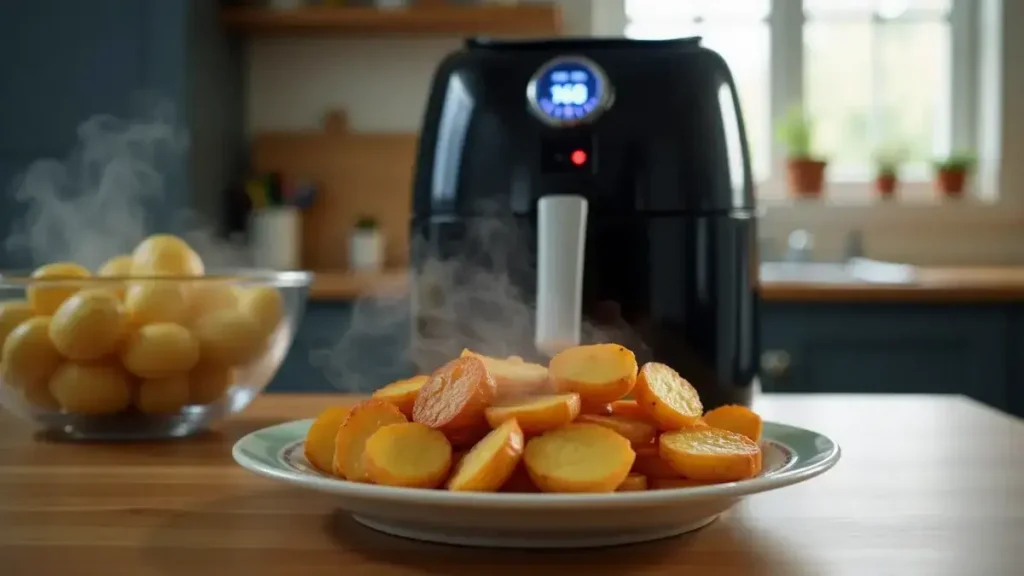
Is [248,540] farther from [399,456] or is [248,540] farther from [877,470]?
[877,470]

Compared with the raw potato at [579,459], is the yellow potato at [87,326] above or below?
above

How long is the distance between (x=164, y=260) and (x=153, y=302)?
0.21 feet

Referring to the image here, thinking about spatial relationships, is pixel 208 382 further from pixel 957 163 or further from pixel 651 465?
pixel 957 163

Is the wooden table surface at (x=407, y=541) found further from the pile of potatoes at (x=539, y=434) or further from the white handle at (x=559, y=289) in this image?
the white handle at (x=559, y=289)

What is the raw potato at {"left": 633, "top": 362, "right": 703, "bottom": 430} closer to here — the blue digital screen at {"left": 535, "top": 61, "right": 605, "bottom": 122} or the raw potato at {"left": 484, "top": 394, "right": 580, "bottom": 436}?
the raw potato at {"left": 484, "top": 394, "right": 580, "bottom": 436}

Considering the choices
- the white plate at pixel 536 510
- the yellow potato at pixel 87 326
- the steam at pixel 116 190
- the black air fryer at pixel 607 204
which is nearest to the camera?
the white plate at pixel 536 510

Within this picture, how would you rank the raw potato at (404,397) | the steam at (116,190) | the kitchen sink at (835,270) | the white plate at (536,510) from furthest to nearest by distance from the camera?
the kitchen sink at (835,270)
the steam at (116,190)
the raw potato at (404,397)
the white plate at (536,510)

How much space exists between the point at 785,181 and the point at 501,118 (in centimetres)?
201

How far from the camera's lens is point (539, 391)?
53cm

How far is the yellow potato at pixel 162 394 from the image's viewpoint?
76 centimetres

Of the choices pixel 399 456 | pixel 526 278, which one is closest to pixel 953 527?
pixel 399 456

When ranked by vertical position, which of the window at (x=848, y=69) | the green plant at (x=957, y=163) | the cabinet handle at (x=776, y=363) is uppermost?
the window at (x=848, y=69)

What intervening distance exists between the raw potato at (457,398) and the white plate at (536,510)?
44 millimetres

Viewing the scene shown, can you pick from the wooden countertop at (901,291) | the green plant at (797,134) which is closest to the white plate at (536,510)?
the wooden countertop at (901,291)
